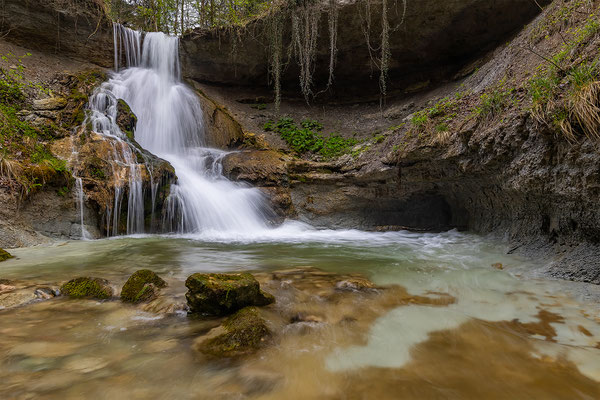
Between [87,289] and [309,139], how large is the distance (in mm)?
8833

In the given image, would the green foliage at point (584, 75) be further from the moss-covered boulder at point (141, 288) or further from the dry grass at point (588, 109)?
the moss-covered boulder at point (141, 288)

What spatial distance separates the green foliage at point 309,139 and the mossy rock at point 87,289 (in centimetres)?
742

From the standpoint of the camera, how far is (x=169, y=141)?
31.8 ft

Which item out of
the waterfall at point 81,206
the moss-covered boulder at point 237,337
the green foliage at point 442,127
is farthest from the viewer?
the waterfall at point 81,206

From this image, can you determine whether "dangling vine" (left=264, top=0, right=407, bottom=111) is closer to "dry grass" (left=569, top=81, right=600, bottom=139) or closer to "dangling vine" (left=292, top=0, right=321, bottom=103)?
"dangling vine" (left=292, top=0, right=321, bottom=103)

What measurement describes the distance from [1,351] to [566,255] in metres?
4.52

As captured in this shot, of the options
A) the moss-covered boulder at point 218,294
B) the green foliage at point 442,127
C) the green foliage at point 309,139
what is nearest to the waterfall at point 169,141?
the green foliage at point 309,139

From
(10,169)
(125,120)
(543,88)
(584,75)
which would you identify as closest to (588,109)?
(584,75)

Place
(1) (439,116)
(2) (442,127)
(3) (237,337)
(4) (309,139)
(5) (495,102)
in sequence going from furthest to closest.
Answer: (4) (309,139)
(1) (439,116)
(2) (442,127)
(5) (495,102)
(3) (237,337)

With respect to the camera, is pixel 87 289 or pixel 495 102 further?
pixel 495 102

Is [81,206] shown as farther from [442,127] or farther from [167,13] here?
[167,13]

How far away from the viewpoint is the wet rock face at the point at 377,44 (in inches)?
344

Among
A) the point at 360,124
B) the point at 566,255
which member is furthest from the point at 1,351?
the point at 360,124

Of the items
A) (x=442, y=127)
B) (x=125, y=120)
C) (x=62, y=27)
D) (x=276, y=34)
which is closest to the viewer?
(x=442, y=127)
